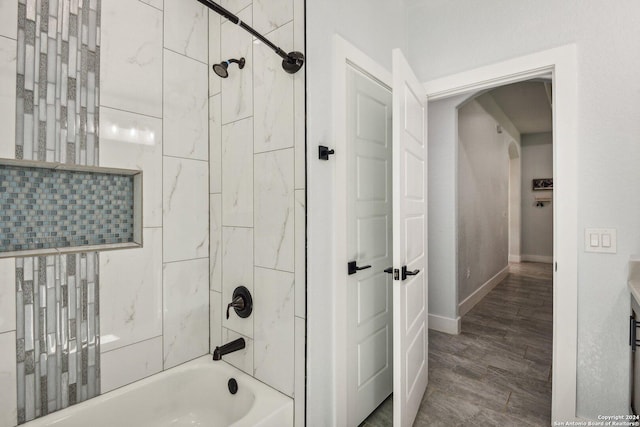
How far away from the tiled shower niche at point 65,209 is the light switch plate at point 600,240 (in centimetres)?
240

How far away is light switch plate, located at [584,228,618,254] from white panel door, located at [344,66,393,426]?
1.08m

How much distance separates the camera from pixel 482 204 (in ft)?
14.6

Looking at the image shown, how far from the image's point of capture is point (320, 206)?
5.06 ft

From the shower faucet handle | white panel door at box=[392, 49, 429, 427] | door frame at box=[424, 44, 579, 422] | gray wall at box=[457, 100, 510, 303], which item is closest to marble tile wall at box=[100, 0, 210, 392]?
the shower faucet handle

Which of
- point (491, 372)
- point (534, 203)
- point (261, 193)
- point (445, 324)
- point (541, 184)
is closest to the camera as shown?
point (261, 193)

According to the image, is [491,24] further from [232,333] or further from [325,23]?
[232,333]

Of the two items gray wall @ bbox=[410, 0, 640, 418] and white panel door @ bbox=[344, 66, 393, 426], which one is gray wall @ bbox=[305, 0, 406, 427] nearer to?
white panel door @ bbox=[344, 66, 393, 426]

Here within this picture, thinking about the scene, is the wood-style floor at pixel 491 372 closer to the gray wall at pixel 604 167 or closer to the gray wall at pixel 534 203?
the gray wall at pixel 604 167

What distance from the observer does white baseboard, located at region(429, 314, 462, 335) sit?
Answer: 3.18 metres

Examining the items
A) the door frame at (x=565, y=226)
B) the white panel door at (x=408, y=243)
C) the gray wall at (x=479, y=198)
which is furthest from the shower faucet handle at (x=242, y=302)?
the gray wall at (x=479, y=198)

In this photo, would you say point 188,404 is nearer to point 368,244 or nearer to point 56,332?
point 56,332

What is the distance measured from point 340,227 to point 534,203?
24.2 feet

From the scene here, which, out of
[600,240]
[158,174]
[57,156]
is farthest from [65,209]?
[600,240]

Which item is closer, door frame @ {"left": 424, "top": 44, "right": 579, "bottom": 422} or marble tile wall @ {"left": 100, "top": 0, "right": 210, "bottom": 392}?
marble tile wall @ {"left": 100, "top": 0, "right": 210, "bottom": 392}
